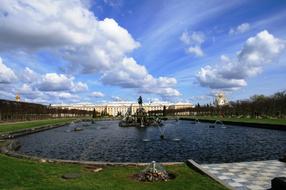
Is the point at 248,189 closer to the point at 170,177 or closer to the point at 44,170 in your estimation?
the point at 170,177

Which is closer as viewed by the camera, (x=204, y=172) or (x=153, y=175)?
(x=153, y=175)

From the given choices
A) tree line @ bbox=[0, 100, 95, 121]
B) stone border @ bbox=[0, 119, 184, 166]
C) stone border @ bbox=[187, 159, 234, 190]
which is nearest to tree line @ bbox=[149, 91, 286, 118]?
stone border @ bbox=[0, 119, 184, 166]

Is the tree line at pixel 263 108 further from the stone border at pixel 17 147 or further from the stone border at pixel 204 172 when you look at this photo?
the stone border at pixel 204 172

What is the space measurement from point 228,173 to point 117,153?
12507mm

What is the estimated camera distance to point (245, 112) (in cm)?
10206

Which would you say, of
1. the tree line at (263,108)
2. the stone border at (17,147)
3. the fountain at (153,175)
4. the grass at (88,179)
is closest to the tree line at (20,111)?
the stone border at (17,147)

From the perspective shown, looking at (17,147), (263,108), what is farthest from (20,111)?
(263,108)

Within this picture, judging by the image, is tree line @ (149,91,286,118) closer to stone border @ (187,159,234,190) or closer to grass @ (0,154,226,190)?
stone border @ (187,159,234,190)

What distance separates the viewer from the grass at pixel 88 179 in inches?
460

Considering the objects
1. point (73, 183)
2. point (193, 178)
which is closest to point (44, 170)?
point (73, 183)

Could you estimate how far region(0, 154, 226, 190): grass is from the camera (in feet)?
38.3

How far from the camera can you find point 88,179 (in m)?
12.9

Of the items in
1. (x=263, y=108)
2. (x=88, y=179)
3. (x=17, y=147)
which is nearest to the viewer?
(x=88, y=179)

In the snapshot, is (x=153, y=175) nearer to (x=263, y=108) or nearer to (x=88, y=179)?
(x=88, y=179)
